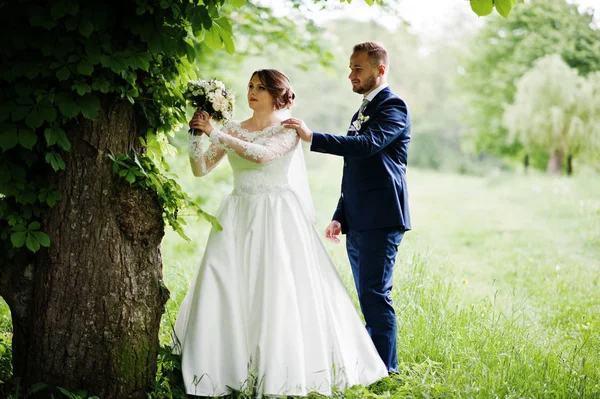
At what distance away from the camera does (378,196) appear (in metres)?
3.92

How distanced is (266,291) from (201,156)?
3.04 ft

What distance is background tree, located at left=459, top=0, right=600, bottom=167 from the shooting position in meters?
20.7

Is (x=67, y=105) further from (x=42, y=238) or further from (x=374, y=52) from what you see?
(x=374, y=52)

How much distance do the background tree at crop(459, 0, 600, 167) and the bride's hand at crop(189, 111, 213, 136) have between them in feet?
63.9

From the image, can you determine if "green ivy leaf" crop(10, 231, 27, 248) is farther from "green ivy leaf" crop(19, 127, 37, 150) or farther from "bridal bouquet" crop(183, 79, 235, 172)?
"bridal bouquet" crop(183, 79, 235, 172)

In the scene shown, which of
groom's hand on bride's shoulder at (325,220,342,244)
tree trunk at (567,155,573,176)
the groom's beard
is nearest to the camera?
the groom's beard

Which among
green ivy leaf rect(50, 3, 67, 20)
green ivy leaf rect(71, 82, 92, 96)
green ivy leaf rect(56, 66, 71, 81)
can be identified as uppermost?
green ivy leaf rect(50, 3, 67, 20)

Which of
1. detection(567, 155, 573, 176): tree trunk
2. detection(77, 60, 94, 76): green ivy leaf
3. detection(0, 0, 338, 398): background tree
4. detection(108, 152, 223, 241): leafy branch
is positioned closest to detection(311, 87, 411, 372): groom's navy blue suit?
detection(108, 152, 223, 241): leafy branch

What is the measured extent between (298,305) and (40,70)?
6.31ft

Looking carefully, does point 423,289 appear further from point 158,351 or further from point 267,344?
point 158,351

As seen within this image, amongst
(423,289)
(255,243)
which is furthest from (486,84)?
(255,243)

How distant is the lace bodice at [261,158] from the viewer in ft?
12.2

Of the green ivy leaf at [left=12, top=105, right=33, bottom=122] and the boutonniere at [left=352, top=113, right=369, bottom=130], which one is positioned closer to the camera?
the green ivy leaf at [left=12, top=105, right=33, bottom=122]

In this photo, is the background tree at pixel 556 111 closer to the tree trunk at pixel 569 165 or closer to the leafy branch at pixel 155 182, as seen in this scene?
the tree trunk at pixel 569 165
